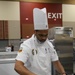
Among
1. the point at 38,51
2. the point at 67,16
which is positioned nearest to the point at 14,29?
the point at 67,16

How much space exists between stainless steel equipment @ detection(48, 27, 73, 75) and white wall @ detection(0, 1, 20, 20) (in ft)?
5.36

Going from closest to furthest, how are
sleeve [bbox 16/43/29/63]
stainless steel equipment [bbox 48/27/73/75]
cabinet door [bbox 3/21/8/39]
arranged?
sleeve [bbox 16/43/29/63] → stainless steel equipment [bbox 48/27/73/75] → cabinet door [bbox 3/21/8/39]

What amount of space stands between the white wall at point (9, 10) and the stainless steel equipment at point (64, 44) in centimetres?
163

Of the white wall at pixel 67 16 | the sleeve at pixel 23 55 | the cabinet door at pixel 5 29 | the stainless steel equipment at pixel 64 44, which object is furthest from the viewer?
the white wall at pixel 67 16

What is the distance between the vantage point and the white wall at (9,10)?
6.17m

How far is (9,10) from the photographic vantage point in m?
6.26

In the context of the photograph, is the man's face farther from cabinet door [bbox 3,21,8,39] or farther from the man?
cabinet door [bbox 3,21,8,39]

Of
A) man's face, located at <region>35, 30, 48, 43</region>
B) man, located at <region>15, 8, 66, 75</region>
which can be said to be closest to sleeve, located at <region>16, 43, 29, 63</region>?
man, located at <region>15, 8, 66, 75</region>

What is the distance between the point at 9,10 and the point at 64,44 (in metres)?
2.16

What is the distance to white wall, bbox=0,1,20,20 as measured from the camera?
6172mm

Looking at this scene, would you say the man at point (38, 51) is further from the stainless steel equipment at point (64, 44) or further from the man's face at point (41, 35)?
the stainless steel equipment at point (64, 44)

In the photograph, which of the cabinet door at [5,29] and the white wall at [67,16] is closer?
the cabinet door at [5,29]

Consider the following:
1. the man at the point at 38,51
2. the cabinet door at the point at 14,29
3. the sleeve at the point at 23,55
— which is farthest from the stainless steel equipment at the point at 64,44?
the sleeve at the point at 23,55

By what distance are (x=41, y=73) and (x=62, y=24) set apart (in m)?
5.01
